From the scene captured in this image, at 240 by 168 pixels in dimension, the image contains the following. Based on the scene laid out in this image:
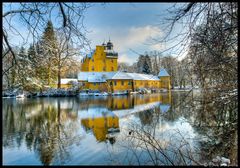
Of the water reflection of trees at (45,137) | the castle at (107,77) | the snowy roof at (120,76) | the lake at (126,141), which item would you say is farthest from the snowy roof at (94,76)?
the lake at (126,141)

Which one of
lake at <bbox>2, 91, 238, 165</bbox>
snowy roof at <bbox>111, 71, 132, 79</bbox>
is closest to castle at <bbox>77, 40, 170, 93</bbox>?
snowy roof at <bbox>111, 71, 132, 79</bbox>

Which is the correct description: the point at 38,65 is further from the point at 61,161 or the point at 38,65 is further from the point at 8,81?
the point at 61,161

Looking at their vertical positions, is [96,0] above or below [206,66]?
above

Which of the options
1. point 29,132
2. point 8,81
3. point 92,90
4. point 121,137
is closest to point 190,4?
point 8,81

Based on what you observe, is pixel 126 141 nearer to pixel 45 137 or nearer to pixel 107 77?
pixel 45 137

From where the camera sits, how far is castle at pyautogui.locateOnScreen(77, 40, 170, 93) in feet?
102

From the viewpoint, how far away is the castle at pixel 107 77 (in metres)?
31.1

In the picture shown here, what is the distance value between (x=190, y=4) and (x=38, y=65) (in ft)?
8.79

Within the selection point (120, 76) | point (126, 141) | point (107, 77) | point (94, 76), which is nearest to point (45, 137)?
point (126, 141)

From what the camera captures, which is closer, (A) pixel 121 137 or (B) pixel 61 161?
(B) pixel 61 161

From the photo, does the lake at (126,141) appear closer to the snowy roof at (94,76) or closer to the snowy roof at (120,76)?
the snowy roof at (94,76)

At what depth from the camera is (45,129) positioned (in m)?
8.53

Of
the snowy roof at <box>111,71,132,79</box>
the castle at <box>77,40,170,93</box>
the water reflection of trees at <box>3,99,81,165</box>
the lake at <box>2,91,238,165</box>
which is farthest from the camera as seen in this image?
the snowy roof at <box>111,71,132,79</box>

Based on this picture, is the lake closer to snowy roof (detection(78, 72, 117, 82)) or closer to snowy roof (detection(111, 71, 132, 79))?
snowy roof (detection(78, 72, 117, 82))
